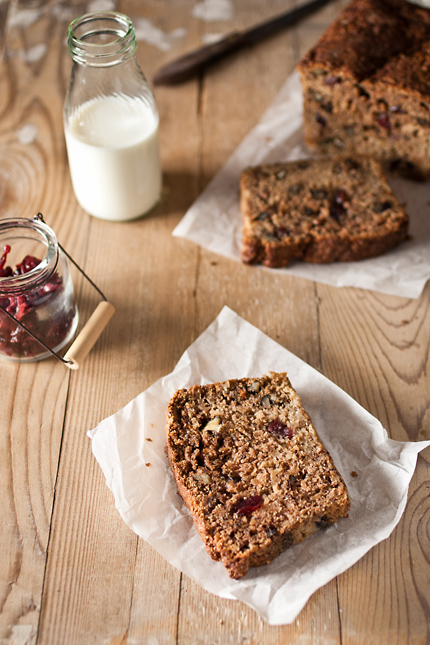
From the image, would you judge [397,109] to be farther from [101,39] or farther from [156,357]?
[156,357]

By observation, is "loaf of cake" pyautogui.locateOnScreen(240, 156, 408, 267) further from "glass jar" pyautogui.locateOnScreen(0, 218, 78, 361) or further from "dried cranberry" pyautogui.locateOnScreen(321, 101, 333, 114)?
"glass jar" pyautogui.locateOnScreen(0, 218, 78, 361)

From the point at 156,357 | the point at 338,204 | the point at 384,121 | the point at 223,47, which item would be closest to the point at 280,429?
the point at 156,357

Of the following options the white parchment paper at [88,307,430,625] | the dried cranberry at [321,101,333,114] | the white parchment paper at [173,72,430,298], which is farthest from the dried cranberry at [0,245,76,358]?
the dried cranberry at [321,101,333,114]

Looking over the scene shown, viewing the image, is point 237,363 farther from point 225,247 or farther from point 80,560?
point 80,560

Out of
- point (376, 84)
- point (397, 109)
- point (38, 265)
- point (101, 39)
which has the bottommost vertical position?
point (38, 265)

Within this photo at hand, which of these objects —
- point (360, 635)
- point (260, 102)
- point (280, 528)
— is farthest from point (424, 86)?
point (360, 635)

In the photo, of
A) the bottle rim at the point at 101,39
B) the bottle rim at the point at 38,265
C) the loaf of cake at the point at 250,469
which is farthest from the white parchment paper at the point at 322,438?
the bottle rim at the point at 101,39
